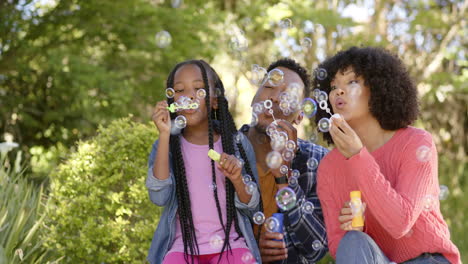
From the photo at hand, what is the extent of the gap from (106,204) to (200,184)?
0.91 m

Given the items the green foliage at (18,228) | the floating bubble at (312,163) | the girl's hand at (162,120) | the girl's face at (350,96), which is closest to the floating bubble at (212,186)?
the girl's hand at (162,120)

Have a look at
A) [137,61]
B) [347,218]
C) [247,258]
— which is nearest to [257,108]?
[247,258]

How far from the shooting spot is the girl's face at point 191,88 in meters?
3.02

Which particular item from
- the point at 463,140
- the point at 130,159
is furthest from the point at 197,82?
the point at 463,140

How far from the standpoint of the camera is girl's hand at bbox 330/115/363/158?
2.38 meters

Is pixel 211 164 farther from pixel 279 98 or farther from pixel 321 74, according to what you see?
pixel 321 74

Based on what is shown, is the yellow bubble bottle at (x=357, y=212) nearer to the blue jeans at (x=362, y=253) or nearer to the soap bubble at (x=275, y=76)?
the blue jeans at (x=362, y=253)

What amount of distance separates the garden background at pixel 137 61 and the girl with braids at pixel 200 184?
32.9 inches

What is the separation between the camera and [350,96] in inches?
105

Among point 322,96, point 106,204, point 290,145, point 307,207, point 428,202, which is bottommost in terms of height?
point 106,204

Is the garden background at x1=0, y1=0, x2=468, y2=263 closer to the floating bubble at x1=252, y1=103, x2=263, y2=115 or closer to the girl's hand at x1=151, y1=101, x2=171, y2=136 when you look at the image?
the floating bubble at x1=252, y1=103, x2=263, y2=115

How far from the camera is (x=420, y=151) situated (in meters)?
2.49

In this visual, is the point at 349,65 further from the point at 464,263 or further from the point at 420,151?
the point at 464,263

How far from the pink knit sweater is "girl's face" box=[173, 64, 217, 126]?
81 centimetres
